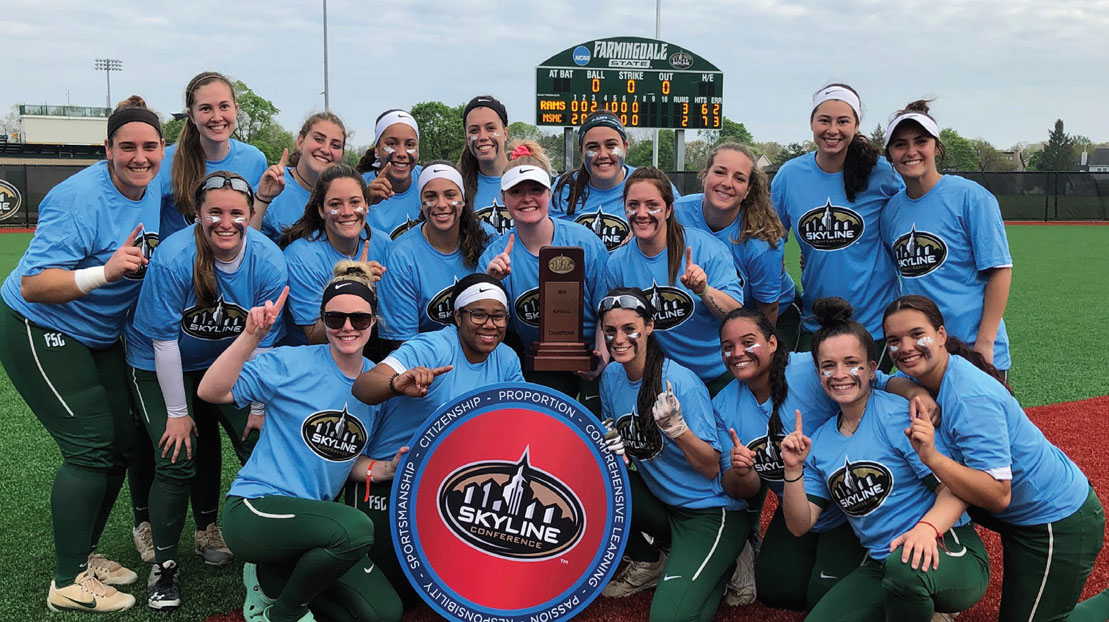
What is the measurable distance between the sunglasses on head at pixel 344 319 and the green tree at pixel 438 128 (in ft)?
169

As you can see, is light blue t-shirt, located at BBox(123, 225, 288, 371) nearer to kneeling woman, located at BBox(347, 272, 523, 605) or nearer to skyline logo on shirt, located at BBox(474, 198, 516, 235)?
kneeling woman, located at BBox(347, 272, 523, 605)

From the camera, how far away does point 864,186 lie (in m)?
4.76

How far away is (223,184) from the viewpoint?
400 cm

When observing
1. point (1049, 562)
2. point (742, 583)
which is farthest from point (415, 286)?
point (1049, 562)

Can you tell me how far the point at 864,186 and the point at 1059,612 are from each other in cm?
222

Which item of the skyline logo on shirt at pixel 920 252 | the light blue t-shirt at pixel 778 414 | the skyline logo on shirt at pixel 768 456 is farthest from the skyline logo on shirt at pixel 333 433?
the skyline logo on shirt at pixel 920 252

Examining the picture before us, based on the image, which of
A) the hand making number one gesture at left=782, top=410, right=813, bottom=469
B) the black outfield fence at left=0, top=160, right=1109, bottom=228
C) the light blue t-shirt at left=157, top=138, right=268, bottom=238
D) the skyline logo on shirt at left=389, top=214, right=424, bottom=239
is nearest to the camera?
the hand making number one gesture at left=782, top=410, right=813, bottom=469

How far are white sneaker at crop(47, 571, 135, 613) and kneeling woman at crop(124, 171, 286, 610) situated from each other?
0.14 meters

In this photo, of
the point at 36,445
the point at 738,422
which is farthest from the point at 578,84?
the point at 738,422

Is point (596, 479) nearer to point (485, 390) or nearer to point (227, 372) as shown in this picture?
point (485, 390)

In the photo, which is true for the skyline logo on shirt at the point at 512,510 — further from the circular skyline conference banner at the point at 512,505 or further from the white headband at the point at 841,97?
the white headband at the point at 841,97

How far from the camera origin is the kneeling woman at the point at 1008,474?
11.0 feet

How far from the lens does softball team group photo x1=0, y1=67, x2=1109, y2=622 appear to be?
355 cm

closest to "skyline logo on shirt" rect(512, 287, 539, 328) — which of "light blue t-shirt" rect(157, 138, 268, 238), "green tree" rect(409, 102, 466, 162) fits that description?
"light blue t-shirt" rect(157, 138, 268, 238)
